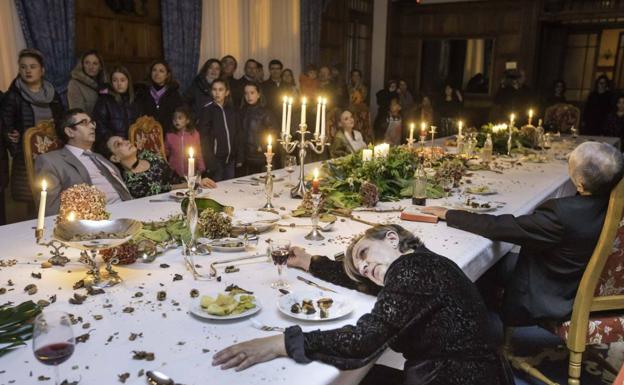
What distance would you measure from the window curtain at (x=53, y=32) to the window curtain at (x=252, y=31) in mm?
1667

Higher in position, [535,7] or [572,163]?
[535,7]

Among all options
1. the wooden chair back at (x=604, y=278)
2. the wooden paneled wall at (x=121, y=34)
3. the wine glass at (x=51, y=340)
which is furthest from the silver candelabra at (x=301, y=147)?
the wooden paneled wall at (x=121, y=34)

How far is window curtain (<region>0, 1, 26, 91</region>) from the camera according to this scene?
456 cm

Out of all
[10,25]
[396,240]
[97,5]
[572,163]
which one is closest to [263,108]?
[97,5]

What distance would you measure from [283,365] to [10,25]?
181 inches

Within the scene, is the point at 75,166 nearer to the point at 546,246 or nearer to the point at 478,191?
the point at 478,191

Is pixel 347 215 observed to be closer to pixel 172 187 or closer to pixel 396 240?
pixel 396 240

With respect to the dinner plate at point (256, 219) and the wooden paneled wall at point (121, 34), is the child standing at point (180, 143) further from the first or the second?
the dinner plate at point (256, 219)

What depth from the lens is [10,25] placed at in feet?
15.2

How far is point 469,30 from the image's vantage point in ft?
30.9

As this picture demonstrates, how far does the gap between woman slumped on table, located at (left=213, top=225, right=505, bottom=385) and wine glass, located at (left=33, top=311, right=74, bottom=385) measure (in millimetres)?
316

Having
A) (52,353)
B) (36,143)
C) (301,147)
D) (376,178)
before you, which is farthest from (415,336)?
(36,143)

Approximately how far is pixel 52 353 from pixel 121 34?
16.8 ft

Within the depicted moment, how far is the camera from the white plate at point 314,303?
4.71ft
